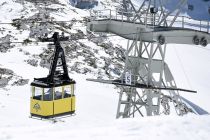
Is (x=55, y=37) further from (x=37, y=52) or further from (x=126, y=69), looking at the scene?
(x=37, y=52)

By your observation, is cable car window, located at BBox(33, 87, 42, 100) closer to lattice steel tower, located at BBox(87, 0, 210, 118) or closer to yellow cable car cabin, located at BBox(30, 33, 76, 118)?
yellow cable car cabin, located at BBox(30, 33, 76, 118)

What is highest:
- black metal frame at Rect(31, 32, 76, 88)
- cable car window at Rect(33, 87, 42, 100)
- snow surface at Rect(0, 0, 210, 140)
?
black metal frame at Rect(31, 32, 76, 88)

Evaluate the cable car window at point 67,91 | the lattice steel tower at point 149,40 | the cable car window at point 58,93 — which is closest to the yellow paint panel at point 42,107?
the cable car window at point 58,93

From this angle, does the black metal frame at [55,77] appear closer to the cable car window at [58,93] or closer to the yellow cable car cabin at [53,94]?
the yellow cable car cabin at [53,94]

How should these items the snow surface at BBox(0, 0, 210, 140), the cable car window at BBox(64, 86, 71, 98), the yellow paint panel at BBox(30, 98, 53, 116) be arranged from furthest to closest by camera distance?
the cable car window at BBox(64, 86, 71, 98) → the yellow paint panel at BBox(30, 98, 53, 116) → the snow surface at BBox(0, 0, 210, 140)

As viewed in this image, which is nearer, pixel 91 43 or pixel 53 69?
pixel 53 69

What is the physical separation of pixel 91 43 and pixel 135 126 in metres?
59.9

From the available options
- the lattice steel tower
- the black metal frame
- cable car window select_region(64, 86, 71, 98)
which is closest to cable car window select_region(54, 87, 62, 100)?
cable car window select_region(64, 86, 71, 98)

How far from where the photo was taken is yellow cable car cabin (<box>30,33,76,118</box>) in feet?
102

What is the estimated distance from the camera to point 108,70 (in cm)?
7488

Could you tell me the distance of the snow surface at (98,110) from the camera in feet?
82.2

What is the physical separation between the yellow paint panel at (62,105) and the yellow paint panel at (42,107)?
453 millimetres

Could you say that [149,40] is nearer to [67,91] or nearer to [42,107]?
[67,91]

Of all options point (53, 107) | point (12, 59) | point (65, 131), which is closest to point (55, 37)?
point (53, 107)
